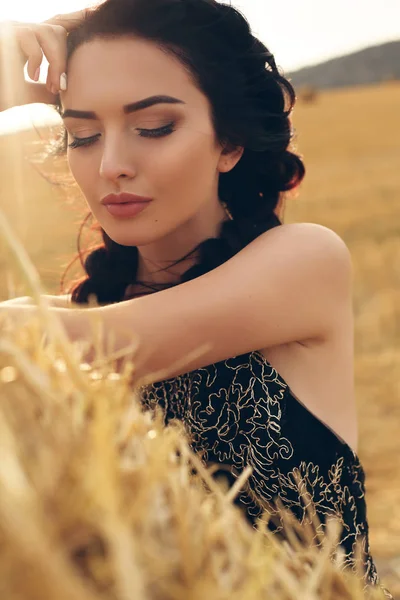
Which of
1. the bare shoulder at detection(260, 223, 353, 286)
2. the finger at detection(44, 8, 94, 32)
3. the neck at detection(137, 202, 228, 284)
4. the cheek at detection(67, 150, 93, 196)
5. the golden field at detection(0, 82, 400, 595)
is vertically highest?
the finger at detection(44, 8, 94, 32)

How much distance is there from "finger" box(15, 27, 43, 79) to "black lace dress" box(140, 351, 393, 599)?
113cm

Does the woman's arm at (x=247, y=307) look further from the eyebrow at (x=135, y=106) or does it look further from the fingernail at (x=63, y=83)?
the fingernail at (x=63, y=83)

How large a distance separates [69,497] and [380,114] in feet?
119

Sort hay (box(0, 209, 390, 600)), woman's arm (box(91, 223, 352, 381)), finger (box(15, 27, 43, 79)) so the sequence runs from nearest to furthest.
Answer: hay (box(0, 209, 390, 600)) < woman's arm (box(91, 223, 352, 381)) < finger (box(15, 27, 43, 79))

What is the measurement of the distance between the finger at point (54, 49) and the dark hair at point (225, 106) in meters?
0.03

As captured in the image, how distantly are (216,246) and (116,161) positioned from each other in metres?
0.53

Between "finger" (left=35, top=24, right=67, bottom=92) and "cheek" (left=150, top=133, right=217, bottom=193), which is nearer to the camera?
"cheek" (left=150, top=133, right=217, bottom=193)

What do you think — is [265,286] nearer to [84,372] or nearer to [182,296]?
[182,296]

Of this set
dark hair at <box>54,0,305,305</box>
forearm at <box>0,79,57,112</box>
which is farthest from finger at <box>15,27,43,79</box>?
forearm at <box>0,79,57,112</box>

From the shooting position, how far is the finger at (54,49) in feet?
7.73

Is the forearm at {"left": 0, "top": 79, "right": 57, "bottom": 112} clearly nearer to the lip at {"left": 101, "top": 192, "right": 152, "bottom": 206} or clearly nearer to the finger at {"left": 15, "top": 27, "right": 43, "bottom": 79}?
the finger at {"left": 15, "top": 27, "right": 43, "bottom": 79}

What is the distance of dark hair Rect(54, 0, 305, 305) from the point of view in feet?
7.57

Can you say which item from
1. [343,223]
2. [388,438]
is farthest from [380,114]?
[388,438]

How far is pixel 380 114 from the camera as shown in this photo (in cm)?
3469
